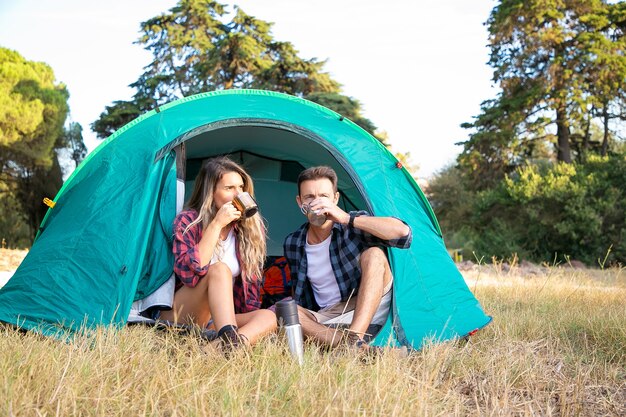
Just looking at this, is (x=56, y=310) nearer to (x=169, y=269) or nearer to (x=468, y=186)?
(x=169, y=269)

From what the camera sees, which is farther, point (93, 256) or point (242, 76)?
point (242, 76)

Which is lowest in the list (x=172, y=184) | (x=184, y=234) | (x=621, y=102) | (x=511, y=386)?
(x=511, y=386)

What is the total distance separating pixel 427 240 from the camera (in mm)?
3592

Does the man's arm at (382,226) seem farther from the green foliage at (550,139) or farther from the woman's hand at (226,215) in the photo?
the green foliage at (550,139)

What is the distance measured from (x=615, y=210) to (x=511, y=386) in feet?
31.2

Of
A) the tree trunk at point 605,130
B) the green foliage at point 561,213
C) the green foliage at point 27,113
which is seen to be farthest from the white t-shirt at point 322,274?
the green foliage at point 27,113

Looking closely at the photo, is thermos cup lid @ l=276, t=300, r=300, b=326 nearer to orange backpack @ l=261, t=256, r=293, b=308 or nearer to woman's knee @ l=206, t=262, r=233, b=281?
woman's knee @ l=206, t=262, r=233, b=281

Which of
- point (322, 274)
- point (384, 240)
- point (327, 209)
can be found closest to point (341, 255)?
point (322, 274)

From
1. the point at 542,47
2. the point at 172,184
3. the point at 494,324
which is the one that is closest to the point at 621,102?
the point at 542,47

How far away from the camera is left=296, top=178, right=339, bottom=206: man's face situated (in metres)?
3.08

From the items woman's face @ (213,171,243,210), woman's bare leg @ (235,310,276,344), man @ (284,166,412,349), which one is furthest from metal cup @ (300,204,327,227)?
woman's bare leg @ (235,310,276,344)

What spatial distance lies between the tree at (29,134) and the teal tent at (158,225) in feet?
36.3

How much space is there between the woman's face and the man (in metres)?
0.34

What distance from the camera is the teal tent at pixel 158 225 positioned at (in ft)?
9.98
